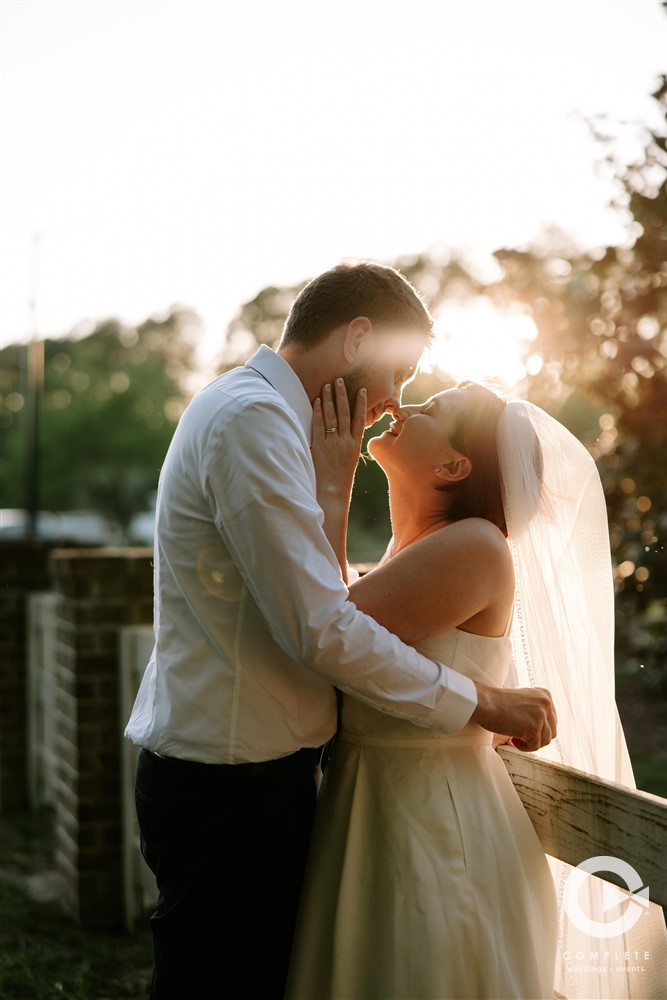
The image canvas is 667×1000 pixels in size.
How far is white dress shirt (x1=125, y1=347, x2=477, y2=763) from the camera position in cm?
227

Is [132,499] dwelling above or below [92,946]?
below

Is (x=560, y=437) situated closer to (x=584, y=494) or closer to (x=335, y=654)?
(x=584, y=494)

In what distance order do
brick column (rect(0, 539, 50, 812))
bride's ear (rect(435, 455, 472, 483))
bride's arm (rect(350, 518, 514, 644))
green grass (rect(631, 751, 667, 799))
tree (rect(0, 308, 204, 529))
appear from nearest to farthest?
bride's arm (rect(350, 518, 514, 644)) → bride's ear (rect(435, 455, 472, 483)) → green grass (rect(631, 751, 667, 799)) → brick column (rect(0, 539, 50, 812)) → tree (rect(0, 308, 204, 529))

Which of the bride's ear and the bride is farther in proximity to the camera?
the bride's ear

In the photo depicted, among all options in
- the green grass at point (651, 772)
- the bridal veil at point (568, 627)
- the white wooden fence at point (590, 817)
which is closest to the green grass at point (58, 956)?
the bridal veil at point (568, 627)

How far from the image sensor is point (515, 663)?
9.47 feet

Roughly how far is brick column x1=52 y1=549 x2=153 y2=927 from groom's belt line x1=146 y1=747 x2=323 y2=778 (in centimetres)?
271

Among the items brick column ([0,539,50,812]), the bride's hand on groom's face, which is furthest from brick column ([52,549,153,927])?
the bride's hand on groom's face

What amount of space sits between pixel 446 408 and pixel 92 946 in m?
3.35

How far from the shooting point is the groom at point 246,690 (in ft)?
7.49

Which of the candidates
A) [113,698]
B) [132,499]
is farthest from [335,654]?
[132,499]

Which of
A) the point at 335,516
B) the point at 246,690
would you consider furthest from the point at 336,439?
the point at 246,690

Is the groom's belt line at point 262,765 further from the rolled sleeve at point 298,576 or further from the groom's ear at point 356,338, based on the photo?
the groom's ear at point 356,338

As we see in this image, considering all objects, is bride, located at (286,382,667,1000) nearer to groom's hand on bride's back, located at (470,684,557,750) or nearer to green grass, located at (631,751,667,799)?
groom's hand on bride's back, located at (470,684,557,750)
